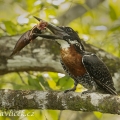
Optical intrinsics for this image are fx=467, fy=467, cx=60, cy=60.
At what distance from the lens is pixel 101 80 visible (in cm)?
396

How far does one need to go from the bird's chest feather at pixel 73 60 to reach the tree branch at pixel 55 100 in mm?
341

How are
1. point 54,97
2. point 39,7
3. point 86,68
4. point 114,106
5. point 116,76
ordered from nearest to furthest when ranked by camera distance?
point 114,106, point 54,97, point 86,68, point 116,76, point 39,7

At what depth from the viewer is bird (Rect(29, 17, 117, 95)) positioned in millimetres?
3854

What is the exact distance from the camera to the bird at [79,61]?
12.6 feet

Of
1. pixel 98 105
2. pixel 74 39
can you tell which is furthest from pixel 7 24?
pixel 98 105

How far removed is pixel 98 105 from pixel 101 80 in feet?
1.93

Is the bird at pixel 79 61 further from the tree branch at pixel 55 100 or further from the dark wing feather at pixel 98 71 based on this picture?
the tree branch at pixel 55 100

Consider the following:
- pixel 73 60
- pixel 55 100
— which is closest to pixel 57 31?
pixel 73 60

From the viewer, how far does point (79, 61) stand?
3.92 m

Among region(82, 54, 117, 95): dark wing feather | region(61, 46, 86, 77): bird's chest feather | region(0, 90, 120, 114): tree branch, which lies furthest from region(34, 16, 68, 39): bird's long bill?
region(0, 90, 120, 114): tree branch

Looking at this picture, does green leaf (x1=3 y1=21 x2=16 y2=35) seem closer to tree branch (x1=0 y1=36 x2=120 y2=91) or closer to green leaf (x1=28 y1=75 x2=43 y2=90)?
tree branch (x1=0 y1=36 x2=120 y2=91)

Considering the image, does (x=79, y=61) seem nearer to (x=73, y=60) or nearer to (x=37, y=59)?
(x=73, y=60)

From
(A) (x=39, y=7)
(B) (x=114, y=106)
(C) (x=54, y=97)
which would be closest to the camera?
(B) (x=114, y=106)

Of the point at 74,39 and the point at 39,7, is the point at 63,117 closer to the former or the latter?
the point at 39,7
